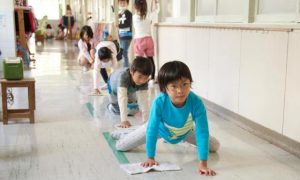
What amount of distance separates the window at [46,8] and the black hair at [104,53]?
15688 millimetres

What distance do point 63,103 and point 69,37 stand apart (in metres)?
12.7

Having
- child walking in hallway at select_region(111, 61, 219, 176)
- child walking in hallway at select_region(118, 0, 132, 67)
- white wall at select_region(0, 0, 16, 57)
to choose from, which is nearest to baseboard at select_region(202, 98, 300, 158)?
child walking in hallway at select_region(111, 61, 219, 176)

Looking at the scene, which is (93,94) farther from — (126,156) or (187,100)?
(187,100)

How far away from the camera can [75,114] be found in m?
3.65

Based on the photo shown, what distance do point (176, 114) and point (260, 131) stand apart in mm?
1089

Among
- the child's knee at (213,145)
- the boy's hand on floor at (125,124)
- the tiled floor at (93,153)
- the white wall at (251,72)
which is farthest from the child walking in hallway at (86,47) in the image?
the child's knee at (213,145)

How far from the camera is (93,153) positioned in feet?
8.52

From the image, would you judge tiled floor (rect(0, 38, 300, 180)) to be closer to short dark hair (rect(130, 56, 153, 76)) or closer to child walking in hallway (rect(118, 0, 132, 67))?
short dark hair (rect(130, 56, 153, 76))

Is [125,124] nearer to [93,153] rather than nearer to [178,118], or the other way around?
[93,153]

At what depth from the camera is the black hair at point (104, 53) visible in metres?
4.34

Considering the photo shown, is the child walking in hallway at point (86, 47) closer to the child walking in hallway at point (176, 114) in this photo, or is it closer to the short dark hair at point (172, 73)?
the child walking in hallway at point (176, 114)

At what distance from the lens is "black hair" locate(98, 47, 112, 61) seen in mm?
4340

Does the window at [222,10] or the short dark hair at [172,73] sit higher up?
the window at [222,10]

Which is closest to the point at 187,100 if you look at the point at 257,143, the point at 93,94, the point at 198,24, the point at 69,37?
the point at 257,143
